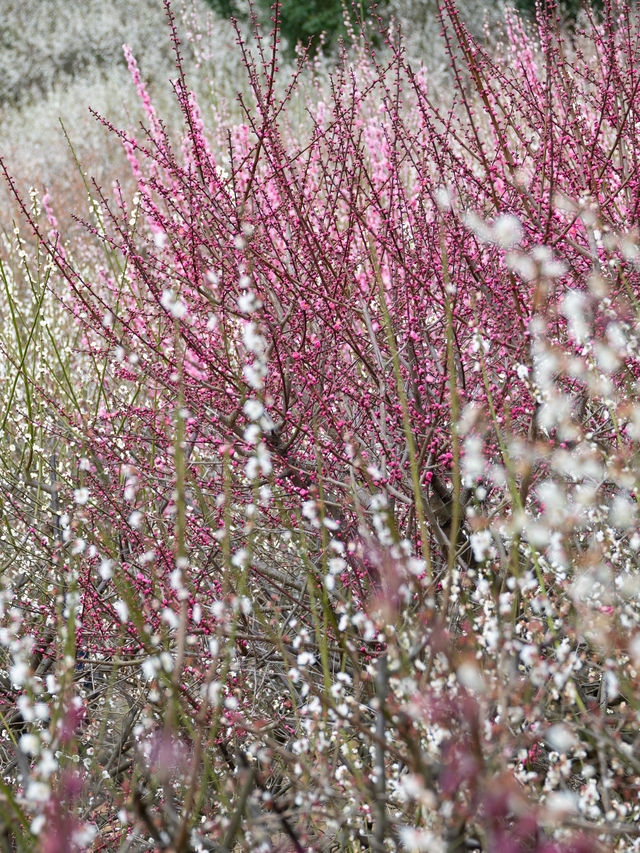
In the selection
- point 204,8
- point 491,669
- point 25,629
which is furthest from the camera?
point 204,8

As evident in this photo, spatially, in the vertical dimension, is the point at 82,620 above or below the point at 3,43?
below

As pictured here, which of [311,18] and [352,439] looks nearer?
[352,439]

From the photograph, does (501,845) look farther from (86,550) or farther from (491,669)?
(86,550)

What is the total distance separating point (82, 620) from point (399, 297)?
184cm

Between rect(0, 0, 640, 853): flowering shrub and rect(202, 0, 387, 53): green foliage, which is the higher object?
rect(202, 0, 387, 53): green foliage

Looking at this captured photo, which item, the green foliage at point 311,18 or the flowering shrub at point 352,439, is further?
the green foliage at point 311,18

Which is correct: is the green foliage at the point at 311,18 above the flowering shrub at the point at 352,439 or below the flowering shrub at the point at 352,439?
above

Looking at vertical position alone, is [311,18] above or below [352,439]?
above

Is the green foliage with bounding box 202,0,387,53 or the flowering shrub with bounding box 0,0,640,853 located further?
the green foliage with bounding box 202,0,387,53

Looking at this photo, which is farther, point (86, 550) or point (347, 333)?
point (86, 550)

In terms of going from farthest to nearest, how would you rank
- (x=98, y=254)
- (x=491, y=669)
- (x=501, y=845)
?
1. (x=98, y=254)
2. (x=491, y=669)
3. (x=501, y=845)

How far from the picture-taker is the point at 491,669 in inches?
68.4

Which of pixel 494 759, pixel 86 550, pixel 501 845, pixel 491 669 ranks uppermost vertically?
pixel 86 550

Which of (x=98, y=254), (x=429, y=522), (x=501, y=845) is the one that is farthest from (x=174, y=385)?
(x=98, y=254)
